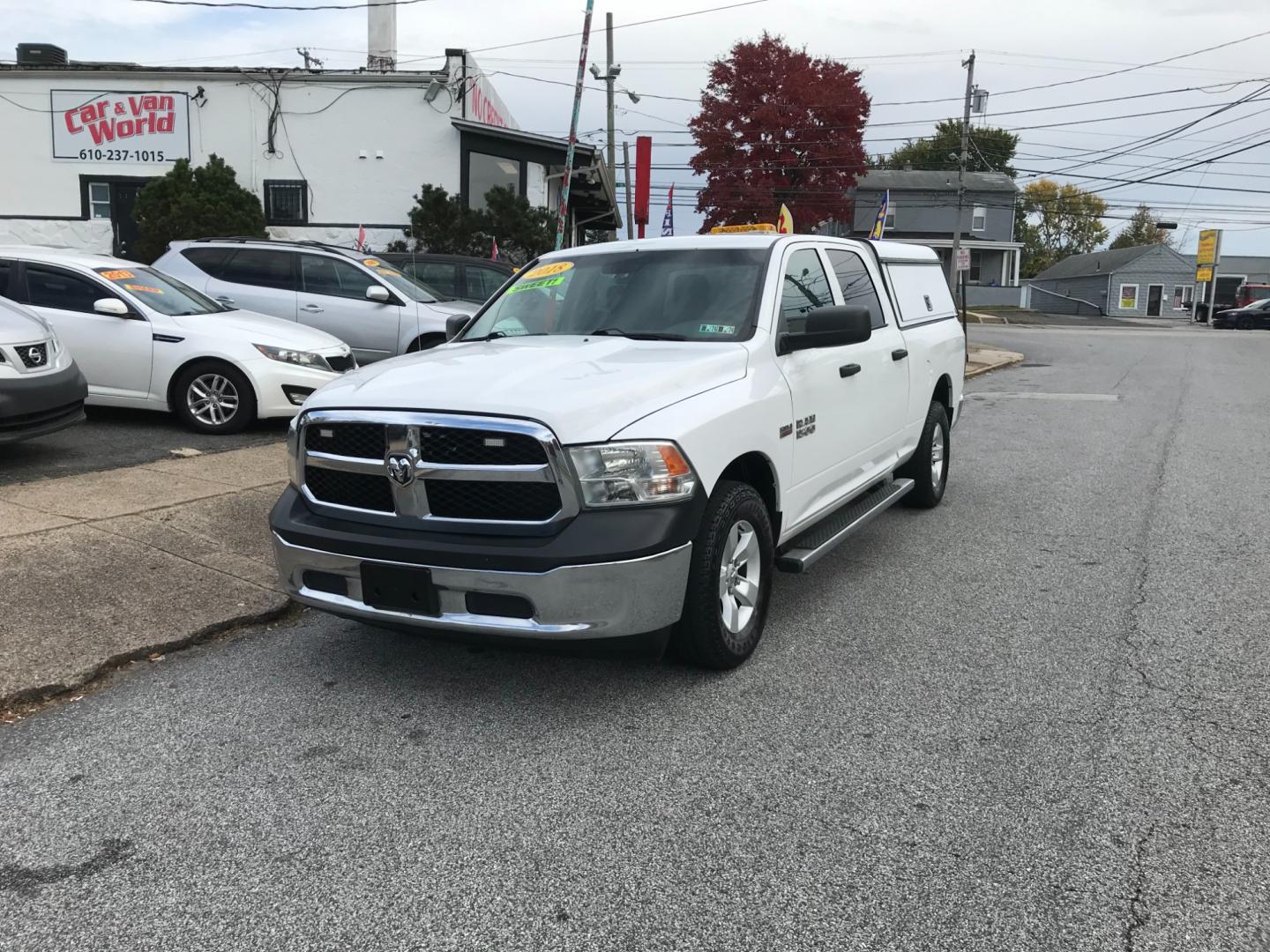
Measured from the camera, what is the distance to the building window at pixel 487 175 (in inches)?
893

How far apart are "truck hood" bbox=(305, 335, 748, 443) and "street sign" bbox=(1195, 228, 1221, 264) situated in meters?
64.5

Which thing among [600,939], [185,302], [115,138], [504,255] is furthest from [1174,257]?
[600,939]

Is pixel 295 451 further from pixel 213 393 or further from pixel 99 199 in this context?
pixel 99 199

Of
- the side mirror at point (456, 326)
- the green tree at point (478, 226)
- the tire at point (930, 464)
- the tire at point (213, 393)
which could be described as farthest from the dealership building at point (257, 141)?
the side mirror at point (456, 326)

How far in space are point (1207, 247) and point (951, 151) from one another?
25433 mm

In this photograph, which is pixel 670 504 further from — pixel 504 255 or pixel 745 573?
pixel 504 255

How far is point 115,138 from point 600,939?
960 inches

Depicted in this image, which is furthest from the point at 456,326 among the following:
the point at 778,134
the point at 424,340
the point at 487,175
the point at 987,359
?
the point at 778,134

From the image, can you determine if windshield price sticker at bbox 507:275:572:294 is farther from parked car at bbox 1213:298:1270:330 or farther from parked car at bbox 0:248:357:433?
parked car at bbox 1213:298:1270:330

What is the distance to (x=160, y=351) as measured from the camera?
9.11 m

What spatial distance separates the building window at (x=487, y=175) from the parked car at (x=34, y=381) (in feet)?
50.9

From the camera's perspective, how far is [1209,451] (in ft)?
33.7

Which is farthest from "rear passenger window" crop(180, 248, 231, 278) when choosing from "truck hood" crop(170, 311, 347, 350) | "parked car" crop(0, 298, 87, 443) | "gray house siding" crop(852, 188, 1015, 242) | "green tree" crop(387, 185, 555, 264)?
"gray house siding" crop(852, 188, 1015, 242)

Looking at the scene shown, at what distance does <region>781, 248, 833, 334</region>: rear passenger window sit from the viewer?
5078mm
